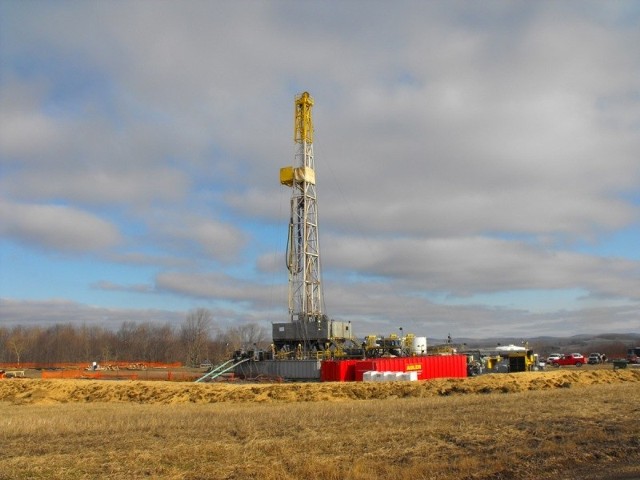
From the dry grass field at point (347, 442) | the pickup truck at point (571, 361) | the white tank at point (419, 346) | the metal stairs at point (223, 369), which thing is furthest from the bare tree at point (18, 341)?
the dry grass field at point (347, 442)

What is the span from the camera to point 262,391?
29.2 m

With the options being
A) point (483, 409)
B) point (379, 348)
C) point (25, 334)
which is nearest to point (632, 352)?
point (379, 348)

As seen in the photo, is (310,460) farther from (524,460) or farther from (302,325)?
(302,325)

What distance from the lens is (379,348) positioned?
4447 centimetres

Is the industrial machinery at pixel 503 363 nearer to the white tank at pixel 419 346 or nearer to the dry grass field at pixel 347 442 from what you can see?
the white tank at pixel 419 346

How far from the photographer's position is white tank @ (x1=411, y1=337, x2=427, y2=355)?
47.5 m

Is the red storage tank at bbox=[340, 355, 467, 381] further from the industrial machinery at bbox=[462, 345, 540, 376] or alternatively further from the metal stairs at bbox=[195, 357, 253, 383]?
the metal stairs at bbox=[195, 357, 253, 383]

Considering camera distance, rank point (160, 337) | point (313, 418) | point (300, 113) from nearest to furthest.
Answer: point (313, 418)
point (300, 113)
point (160, 337)

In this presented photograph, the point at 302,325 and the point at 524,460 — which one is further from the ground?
the point at 302,325

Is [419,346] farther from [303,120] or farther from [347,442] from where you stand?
[347,442]

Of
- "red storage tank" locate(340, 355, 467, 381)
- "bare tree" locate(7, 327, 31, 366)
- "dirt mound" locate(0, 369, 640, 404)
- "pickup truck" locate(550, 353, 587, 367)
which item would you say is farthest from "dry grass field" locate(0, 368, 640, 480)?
"bare tree" locate(7, 327, 31, 366)

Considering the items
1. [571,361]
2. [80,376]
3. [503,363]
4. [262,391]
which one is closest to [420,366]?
[503,363]

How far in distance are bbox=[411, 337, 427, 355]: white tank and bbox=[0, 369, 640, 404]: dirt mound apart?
15141 mm

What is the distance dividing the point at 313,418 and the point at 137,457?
706cm
